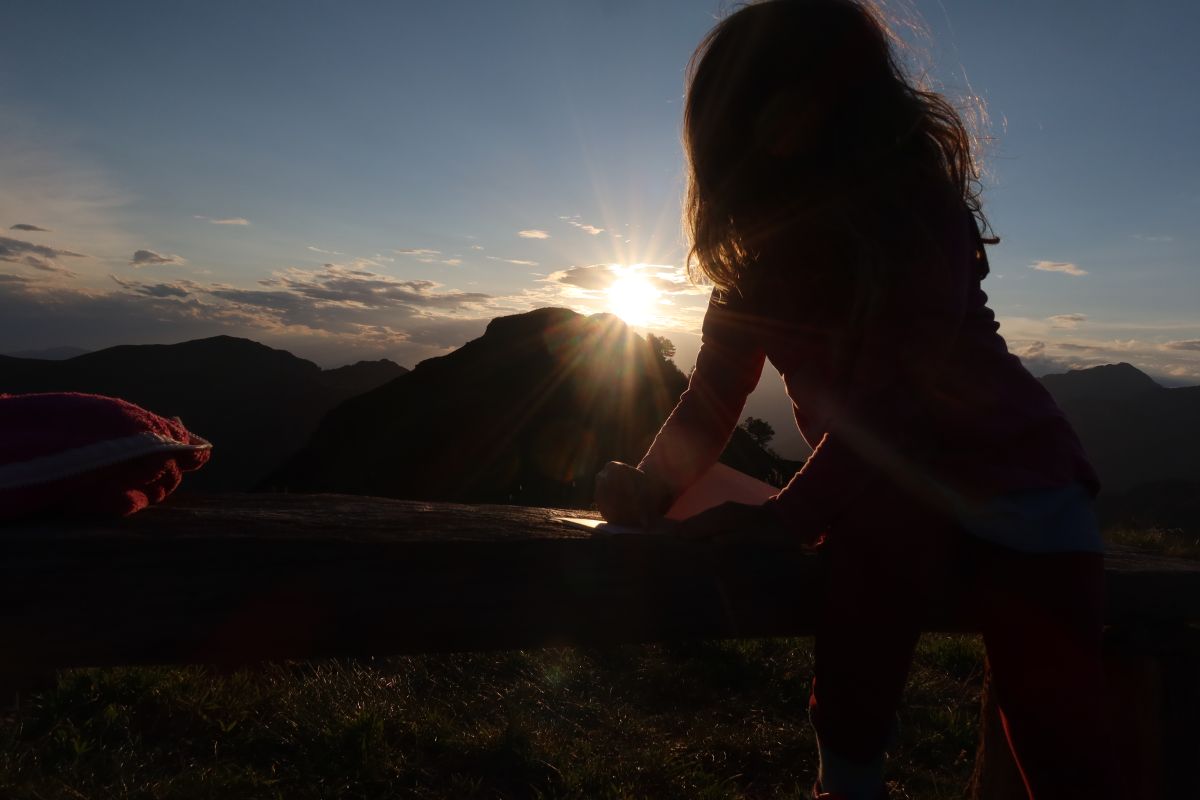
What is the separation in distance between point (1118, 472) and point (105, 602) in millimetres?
58568

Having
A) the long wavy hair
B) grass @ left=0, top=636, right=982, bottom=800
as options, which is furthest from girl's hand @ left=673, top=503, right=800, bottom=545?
grass @ left=0, top=636, right=982, bottom=800

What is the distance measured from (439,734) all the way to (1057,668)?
2590mm

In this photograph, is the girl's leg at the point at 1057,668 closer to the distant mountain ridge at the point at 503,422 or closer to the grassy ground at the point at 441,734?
the grassy ground at the point at 441,734

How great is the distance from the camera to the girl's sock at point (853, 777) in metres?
1.54

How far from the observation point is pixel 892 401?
57.5 inches

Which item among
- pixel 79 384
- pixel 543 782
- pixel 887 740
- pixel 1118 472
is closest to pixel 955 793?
pixel 543 782

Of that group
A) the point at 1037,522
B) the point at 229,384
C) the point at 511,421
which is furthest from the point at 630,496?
the point at 229,384

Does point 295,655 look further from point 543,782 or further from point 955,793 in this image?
point 955,793

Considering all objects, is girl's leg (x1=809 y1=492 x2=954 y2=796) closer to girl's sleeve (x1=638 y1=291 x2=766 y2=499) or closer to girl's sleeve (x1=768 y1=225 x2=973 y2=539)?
girl's sleeve (x1=768 y1=225 x2=973 y2=539)

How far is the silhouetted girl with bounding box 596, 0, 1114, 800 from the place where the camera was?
1462mm

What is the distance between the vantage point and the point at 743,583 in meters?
1.57

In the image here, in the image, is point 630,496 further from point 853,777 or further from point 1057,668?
point 1057,668

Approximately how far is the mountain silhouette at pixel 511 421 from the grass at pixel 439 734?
609cm

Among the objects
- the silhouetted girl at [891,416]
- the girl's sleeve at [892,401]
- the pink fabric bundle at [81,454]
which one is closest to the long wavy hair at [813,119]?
the silhouetted girl at [891,416]
